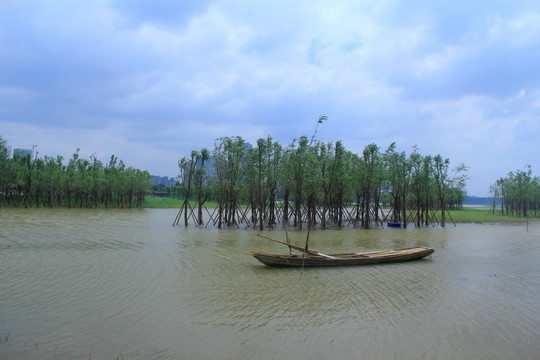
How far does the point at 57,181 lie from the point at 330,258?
142 feet

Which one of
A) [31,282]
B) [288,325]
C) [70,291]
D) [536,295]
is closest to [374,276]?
[536,295]

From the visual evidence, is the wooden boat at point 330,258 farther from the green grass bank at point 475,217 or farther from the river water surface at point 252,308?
the green grass bank at point 475,217

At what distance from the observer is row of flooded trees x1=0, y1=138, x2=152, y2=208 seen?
130 ft

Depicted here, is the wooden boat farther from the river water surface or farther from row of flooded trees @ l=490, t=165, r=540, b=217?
row of flooded trees @ l=490, t=165, r=540, b=217

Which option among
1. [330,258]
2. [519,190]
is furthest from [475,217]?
[330,258]

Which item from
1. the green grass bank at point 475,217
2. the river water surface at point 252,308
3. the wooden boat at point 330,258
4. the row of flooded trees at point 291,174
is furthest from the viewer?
the green grass bank at point 475,217

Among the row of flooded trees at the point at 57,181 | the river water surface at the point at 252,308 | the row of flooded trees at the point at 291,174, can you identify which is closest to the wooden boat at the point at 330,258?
the river water surface at the point at 252,308

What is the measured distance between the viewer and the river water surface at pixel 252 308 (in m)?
5.79

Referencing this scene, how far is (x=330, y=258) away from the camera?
38.8 ft

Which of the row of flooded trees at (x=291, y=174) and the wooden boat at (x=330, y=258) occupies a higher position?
the row of flooded trees at (x=291, y=174)

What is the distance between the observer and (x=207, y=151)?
25641 millimetres

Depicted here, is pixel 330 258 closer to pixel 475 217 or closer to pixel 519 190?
pixel 475 217

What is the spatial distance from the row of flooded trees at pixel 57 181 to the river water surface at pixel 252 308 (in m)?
31.8

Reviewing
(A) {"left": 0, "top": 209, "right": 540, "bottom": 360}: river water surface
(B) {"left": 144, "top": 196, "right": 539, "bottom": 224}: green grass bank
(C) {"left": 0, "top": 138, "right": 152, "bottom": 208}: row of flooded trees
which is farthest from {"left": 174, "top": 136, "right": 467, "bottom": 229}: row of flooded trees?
(C) {"left": 0, "top": 138, "right": 152, "bottom": 208}: row of flooded trees
